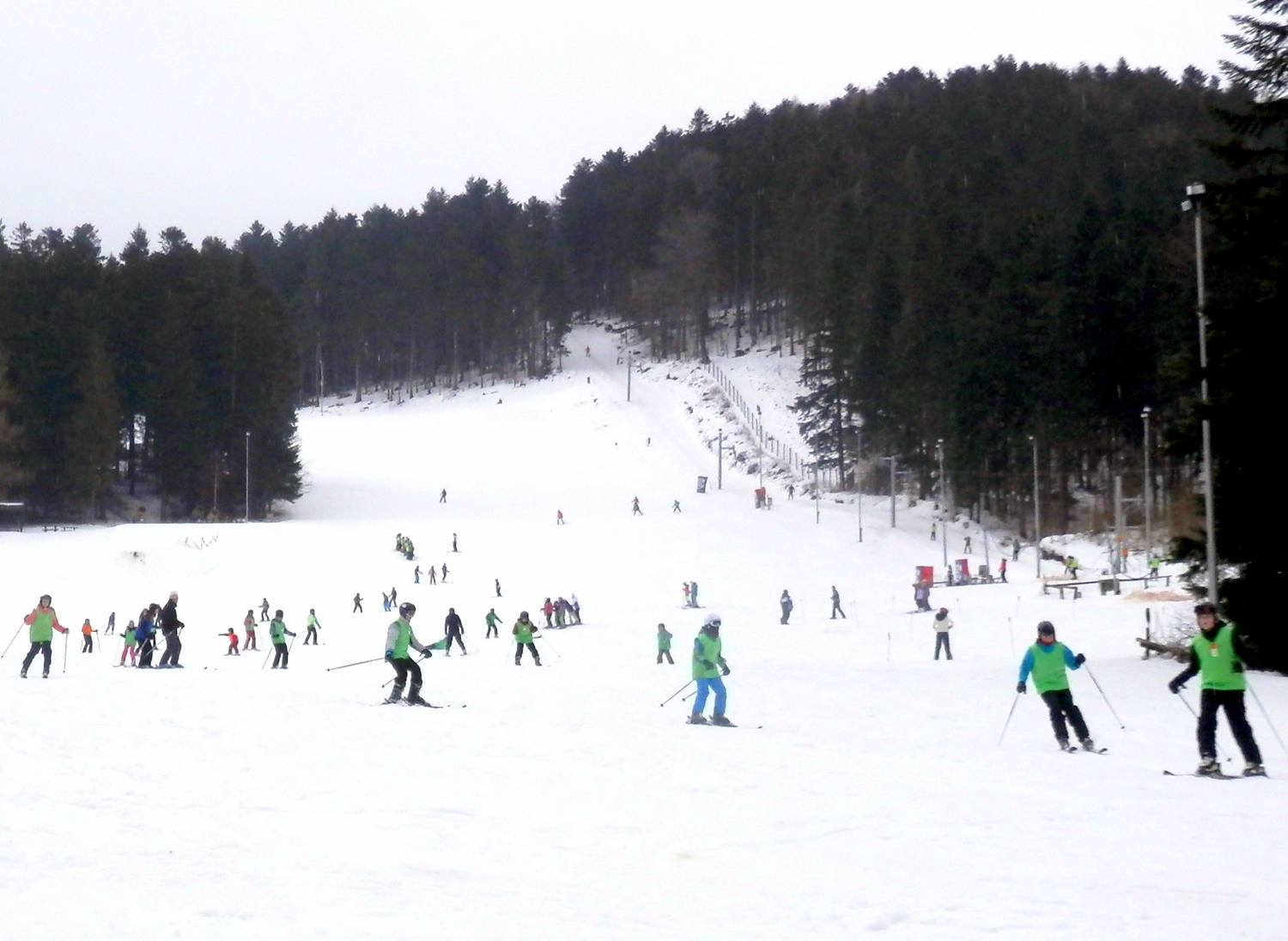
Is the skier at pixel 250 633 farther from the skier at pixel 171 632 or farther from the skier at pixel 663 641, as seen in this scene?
the skier at pixel 663 641

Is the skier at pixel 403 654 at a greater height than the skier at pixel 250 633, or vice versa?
the skier at pixel 403 654

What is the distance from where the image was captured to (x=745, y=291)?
115 meters

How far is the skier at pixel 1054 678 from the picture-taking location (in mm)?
12930

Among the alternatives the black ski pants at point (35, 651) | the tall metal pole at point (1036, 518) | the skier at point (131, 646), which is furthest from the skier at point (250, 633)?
the tall metal pole at point (1036, 518)

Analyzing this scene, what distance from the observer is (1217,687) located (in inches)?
443

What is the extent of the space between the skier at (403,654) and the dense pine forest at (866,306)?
11.6 metres

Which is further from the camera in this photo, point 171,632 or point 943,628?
point 943,628

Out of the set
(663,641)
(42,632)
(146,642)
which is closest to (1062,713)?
(663,641)

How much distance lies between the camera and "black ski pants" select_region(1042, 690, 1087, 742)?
12867 mm

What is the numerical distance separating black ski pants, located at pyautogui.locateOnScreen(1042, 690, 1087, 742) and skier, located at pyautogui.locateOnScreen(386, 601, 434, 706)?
7.69 metres

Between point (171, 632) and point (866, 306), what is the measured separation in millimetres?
52215

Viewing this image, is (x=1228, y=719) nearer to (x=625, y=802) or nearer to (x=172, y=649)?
(x=625, y=802)

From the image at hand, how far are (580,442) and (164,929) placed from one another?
270 ft

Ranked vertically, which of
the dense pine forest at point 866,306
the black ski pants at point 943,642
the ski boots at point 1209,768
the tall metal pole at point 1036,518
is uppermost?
the dense pine forest at point 866,306
